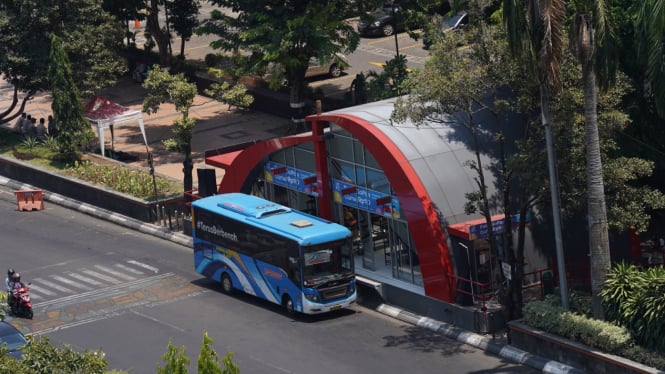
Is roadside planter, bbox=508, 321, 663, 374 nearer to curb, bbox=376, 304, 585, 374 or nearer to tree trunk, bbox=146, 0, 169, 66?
curb, bbox=376, 304, 585, 374

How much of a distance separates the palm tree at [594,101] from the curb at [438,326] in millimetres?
2049

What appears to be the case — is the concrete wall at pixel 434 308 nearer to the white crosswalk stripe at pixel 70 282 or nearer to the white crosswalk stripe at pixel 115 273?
the white crosswalk stripe at pixel 115 273

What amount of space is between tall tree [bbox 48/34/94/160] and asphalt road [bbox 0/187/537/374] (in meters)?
6.25

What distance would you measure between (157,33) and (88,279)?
81.6 feet

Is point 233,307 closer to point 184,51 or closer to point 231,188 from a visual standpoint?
point 231,188

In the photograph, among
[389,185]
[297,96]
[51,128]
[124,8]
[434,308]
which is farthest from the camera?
[124,8]

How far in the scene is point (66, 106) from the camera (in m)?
55.8

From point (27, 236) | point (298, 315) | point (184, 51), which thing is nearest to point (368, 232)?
point (298, 315)

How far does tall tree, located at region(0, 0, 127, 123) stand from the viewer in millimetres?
57594

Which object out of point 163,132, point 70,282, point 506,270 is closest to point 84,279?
point 70,282

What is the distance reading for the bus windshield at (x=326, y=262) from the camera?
39875 mm

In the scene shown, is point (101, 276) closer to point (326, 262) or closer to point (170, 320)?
point (170, 320)

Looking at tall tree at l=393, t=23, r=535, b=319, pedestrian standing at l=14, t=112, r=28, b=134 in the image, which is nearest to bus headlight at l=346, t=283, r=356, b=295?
tall tree at l=393, t=23, r=535, b=319

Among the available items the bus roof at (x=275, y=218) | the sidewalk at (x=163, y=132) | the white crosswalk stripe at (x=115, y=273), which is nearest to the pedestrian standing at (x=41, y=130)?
the sidewalk at (x=163, y=132)
